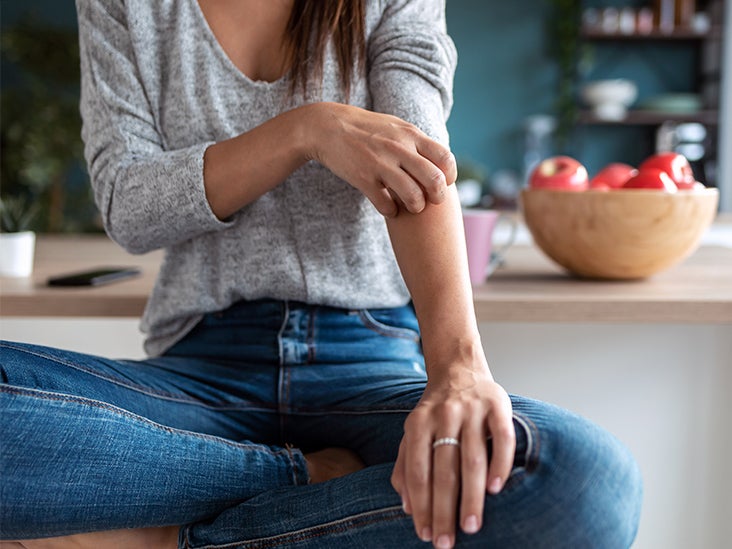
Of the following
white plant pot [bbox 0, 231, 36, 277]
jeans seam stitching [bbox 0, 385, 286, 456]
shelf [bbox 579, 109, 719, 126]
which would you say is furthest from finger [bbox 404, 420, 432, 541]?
shelf [bbox 579, 109, 719, 126]

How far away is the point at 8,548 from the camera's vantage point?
85 centimetres

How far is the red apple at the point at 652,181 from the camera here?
129 centimetres

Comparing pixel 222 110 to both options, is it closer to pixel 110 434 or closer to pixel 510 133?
pixel 110 434

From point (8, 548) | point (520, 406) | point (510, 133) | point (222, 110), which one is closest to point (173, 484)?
point (8, 548)

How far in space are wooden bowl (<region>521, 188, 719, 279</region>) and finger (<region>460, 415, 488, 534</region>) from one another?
27.1 inches

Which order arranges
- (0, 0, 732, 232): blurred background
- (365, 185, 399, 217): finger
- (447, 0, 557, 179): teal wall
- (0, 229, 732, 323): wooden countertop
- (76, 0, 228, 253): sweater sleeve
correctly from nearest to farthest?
(365, 185, 399, 217): finger < (76, 0, 228, 253): sweater sleeve < (0, 229, 732, 323): wooden countertop < (0, 0, 732, 232): blurred background < (447, 0, 557, 179): teal wall

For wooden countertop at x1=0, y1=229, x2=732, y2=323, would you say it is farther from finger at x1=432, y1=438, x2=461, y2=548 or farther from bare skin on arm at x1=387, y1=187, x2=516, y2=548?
finger at x1=432, y1=438, x2=461, y2=548

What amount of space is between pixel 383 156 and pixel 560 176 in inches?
22.4

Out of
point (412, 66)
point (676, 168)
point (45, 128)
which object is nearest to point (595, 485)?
point (412, 66)

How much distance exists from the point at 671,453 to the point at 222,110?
2.91 feet

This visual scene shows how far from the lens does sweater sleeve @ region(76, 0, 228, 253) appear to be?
101 cm

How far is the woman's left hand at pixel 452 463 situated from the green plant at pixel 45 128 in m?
3.90

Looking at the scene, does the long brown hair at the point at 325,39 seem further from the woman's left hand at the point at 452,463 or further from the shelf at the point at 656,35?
the shelf at the point at 656,35

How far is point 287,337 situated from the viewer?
3.33 feet
